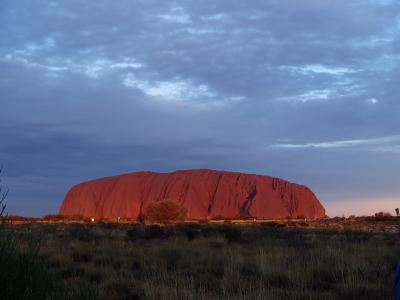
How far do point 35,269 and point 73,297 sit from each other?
0.98 metres

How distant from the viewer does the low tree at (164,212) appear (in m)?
58.1

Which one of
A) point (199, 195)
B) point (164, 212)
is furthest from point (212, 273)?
point (199, 195)

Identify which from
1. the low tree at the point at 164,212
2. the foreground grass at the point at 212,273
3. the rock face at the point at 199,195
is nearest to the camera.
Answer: the foreground grass at the point at 212,273

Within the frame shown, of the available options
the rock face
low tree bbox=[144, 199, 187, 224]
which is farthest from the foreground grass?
the rock face

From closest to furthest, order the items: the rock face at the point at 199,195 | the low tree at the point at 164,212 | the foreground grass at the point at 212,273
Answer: the foreground grass at the point at 212,273 → the low tree at the point at 164,212 → the rock face at the point at 199,195

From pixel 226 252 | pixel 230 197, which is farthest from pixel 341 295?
pixel 230 197

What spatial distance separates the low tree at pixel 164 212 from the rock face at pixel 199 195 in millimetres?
36376

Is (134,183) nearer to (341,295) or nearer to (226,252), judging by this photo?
(226,252)

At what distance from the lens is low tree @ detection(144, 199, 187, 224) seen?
58094mm

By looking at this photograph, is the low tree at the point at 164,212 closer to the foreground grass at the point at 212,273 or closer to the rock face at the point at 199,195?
the rock face at the point at 199,195

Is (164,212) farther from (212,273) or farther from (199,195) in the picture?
(199,195)

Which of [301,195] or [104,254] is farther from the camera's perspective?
[301,195]

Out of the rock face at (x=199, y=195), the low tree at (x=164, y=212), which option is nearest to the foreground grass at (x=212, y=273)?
the low tree at (x=164, y=212)

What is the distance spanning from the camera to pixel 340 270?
518 inches
